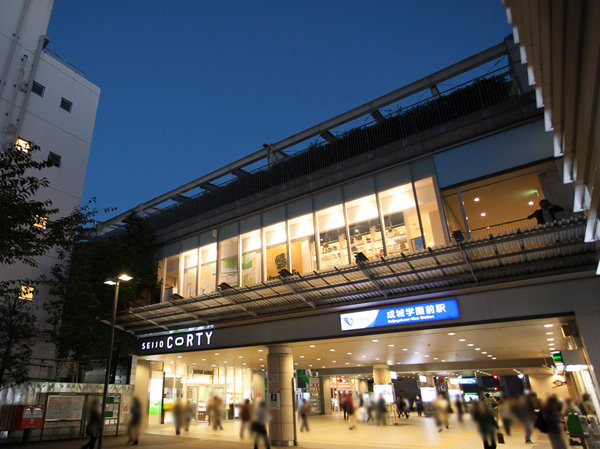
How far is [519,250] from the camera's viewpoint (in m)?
11.4

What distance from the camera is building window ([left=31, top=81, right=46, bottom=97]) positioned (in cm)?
2387

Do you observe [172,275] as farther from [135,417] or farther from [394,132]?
[135,417]

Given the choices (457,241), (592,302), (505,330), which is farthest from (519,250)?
(505,330)

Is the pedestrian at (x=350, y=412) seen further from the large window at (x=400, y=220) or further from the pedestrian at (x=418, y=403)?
the large window at (x=400, y=220)

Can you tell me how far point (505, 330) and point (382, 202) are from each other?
277 inches

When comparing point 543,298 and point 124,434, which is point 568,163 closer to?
point 124,434

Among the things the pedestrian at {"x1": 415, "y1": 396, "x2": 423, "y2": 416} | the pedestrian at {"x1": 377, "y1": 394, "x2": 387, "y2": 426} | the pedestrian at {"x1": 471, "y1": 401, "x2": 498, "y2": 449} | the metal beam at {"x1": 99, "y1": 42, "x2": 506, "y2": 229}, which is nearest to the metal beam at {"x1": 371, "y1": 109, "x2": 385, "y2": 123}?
the metal beam at {"x1": 99, "y1": 42, "x2": 506, "y2": 229}

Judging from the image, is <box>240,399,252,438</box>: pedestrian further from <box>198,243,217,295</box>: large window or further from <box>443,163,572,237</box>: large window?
<box>198,243,217,295</box>: large window

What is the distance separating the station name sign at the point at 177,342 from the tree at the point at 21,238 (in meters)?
5.46

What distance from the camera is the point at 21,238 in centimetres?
1168

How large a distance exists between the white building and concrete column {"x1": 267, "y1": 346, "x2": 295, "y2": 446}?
13031 mm

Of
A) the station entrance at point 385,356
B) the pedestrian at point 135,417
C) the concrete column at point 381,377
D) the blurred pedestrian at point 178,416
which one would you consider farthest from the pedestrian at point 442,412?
the station entrance at point 385,356

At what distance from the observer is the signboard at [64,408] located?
17.7 meters

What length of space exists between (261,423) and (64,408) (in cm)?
2123
